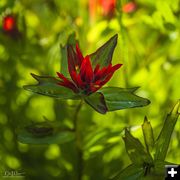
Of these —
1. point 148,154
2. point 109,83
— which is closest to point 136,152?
point 148,154

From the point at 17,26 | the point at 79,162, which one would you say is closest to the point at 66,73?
the point at 79,162

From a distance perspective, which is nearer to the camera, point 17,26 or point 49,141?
point 49,141

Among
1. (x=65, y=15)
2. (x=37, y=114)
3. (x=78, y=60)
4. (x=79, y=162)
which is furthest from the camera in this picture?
(x=65, y=15)

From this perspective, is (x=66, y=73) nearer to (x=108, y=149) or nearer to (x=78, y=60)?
(x=78, y=60)

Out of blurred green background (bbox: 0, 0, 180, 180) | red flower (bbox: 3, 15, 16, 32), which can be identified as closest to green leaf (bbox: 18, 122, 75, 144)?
blurred green background (bbox: 0, 0, 180, 180)

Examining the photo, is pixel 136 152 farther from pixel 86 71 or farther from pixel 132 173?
pixel 86 71

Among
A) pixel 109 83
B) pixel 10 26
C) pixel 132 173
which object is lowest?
pixel 132 173
